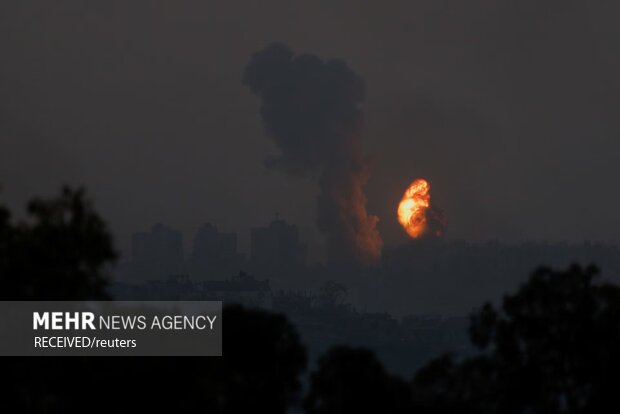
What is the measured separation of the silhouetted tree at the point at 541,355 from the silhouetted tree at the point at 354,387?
58.7 inches

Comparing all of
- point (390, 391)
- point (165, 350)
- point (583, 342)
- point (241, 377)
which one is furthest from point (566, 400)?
point (165, 350)

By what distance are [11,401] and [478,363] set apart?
26159 mm

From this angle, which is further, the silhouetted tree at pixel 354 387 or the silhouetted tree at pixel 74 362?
the silhouetted tree at pixel 354 387

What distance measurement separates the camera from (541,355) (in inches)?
2714

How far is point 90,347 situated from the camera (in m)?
58.1

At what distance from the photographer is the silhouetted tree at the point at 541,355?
2611 inches

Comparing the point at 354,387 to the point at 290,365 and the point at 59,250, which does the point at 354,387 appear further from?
the point at 59,250

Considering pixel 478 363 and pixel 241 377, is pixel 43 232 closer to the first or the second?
pixel 241 377

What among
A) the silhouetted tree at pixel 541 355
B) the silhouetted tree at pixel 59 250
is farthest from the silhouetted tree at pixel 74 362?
the silhouetted tree at pixel 541 355

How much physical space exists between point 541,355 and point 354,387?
11.0 meters

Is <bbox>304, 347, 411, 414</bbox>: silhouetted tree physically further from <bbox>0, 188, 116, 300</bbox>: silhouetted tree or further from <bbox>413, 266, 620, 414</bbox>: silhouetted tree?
<bbox>0, 188, 116, 300</bbox>: silhouetted tree

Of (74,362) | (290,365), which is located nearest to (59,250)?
(74,362)

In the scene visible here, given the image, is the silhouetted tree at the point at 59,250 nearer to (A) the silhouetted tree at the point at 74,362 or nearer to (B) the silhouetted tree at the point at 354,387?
(A) the silhouetted tree at the point at 74,362

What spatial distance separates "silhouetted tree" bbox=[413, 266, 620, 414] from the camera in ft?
218
